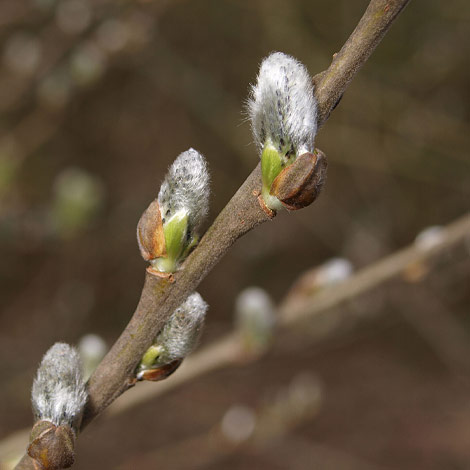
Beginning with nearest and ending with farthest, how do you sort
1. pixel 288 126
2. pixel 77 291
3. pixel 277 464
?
pixel 288 126 → pixel 77 291 → pixel 277 464

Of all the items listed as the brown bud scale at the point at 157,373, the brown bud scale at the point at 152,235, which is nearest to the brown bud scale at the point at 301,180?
the brown bud scale at the point at 152,235

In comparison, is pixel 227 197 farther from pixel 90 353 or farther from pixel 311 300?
pixel 90 353

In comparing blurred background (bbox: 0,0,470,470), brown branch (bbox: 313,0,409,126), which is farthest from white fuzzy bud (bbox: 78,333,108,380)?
blurred background (bbox: 0,0,470,470)

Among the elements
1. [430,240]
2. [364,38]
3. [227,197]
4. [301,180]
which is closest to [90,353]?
[301,180]

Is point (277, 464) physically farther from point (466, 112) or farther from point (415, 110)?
point (466, 112)

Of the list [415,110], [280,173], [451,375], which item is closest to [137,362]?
[280,173]

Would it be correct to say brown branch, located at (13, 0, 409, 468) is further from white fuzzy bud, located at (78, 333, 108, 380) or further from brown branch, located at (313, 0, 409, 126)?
white fuzzy bud, located at (78, 333, 108, 380)
